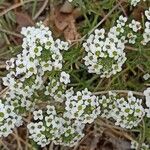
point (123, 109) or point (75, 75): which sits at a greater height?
point (75, 75)

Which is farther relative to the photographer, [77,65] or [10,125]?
[77,65]

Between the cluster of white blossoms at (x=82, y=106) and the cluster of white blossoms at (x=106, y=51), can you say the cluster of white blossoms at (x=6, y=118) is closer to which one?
the cluster of white blossoms at (x=82, y=106)

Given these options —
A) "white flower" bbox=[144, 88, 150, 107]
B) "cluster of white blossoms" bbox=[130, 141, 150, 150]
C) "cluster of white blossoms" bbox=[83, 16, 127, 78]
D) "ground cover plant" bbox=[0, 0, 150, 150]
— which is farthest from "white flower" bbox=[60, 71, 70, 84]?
"cluster of white blossoms" bbox=[130, 141, 150, 150]

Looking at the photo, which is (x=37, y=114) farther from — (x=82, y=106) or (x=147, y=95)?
(x=147, y=95)

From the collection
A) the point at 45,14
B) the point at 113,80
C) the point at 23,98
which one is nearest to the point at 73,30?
the point at 45,14

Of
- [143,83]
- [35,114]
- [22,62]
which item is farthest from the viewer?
[143,83]

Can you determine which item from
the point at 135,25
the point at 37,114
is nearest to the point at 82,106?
the point at 37,114

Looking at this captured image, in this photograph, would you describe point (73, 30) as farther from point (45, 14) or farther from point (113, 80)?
point (113, 80)
